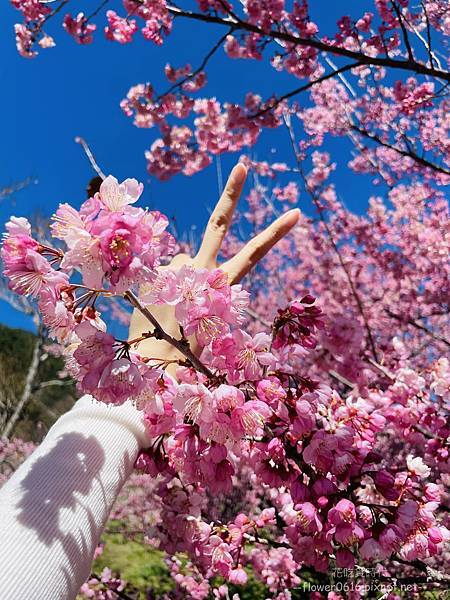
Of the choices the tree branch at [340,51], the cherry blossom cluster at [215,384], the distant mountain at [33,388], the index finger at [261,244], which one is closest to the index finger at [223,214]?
the index finger at [261,244]

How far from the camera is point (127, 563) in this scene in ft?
22.4

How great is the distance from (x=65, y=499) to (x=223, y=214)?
1.24 m

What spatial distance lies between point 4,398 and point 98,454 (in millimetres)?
11697

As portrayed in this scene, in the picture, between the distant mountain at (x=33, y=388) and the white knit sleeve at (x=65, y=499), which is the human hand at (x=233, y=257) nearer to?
the white knit sleeve at (x=65, y=499)

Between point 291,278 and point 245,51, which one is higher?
point 291,278

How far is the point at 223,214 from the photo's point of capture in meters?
1.83

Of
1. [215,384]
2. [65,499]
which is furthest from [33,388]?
[215,384]

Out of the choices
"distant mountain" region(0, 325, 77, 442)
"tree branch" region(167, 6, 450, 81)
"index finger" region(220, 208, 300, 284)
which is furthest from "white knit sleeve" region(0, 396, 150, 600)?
"distant mountain" region(0, 325, 77, 442)

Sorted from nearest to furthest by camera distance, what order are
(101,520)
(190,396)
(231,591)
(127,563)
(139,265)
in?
(139,265) → (190,396) → (101,520) → (231,591) → (127,563)

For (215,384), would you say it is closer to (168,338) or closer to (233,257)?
(168,338)

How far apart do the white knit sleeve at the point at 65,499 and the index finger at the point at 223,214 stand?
0.81m

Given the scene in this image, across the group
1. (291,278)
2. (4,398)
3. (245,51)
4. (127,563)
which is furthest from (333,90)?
(4,398)

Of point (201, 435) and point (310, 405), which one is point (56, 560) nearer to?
point (201, 435)

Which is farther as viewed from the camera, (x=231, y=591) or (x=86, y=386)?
(x=231, y=591)
